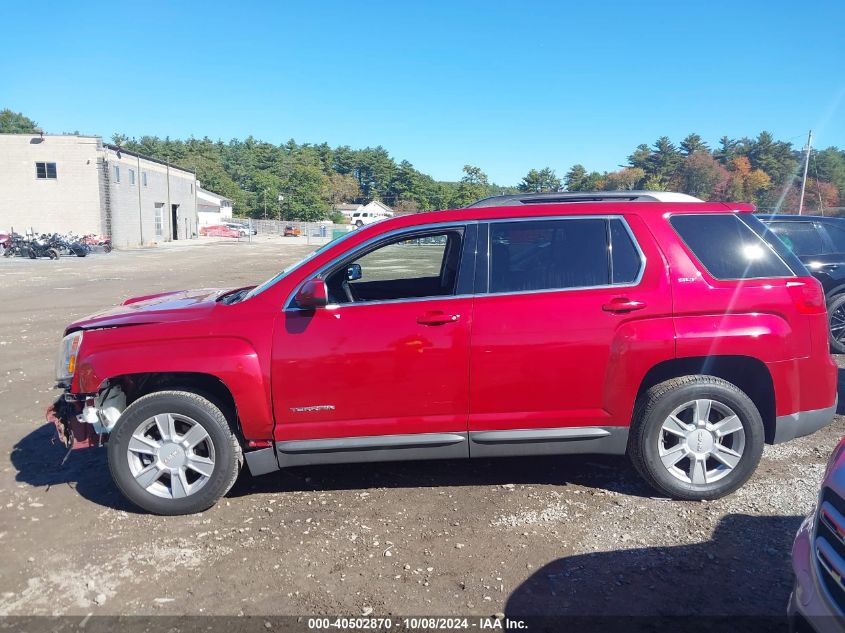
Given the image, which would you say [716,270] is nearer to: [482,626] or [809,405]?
[809,405]

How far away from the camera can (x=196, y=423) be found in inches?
Answer: 152

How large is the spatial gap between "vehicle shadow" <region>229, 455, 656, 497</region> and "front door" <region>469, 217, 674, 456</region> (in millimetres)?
532

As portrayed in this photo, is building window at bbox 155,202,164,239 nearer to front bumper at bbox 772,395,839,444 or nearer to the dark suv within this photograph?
the dark suv

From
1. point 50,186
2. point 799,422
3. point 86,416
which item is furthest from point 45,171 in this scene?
point 799,422

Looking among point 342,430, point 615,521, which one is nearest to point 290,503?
point 342,430

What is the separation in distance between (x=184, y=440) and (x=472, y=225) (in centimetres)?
236

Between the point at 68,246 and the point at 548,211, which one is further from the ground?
the point at 548,211

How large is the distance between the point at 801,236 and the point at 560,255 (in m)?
6.73

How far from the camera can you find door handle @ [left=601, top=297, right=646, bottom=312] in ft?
12.7

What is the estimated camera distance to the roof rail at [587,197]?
4.32m

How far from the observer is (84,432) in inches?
158

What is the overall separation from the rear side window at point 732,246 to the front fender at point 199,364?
2.96 meters

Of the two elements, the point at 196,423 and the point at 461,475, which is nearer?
the point at 196,423

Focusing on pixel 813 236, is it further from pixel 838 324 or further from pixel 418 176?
pixel 418 176
